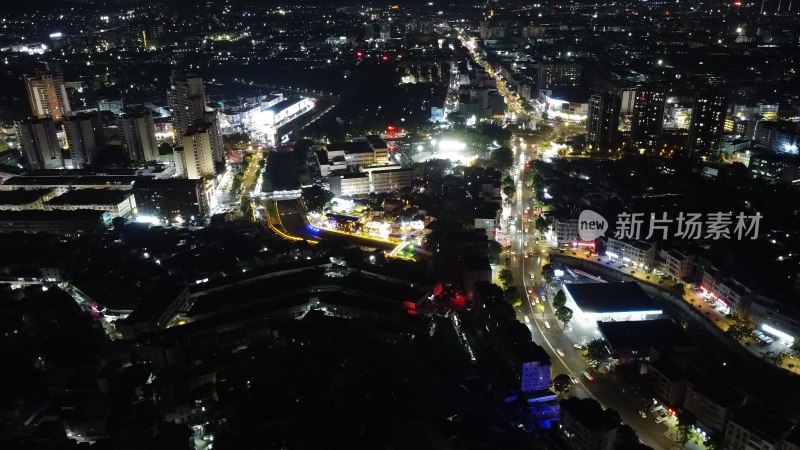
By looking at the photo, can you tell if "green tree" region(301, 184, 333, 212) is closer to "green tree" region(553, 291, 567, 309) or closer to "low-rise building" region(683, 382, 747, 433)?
"green tree" region(553, 291, 567, 309)

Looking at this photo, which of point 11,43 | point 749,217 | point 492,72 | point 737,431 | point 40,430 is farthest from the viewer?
point 11,43

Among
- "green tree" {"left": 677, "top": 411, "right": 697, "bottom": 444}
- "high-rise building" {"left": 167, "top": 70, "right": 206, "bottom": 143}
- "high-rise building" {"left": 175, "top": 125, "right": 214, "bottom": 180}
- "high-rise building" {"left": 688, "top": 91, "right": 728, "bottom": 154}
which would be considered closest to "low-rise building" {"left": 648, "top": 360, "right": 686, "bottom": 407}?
"green tree" {"left": 677, "top": 411, "right": 697, "bottom": 444}

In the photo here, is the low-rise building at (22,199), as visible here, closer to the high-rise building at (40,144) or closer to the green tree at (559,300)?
the high-rise building at (40,144)

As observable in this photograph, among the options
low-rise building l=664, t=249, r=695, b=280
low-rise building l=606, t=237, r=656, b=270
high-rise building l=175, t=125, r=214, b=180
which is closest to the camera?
low-rise building l=664, t=249, r=695, b=280

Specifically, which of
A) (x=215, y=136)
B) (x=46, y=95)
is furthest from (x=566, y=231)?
(x=46, y=95)

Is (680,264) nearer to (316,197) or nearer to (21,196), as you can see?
(316,197)

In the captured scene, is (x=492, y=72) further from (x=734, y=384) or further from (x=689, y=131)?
(x=734, y=384)

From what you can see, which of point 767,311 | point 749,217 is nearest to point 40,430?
point 767,311
